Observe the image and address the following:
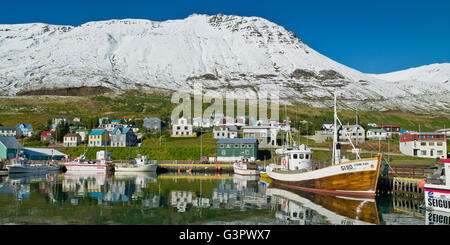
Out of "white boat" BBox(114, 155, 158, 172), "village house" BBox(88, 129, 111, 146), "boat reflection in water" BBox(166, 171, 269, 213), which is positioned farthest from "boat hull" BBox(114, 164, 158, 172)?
"boat reflection in water" BBox(166, 171, 269, 213)

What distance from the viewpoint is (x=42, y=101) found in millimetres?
178000

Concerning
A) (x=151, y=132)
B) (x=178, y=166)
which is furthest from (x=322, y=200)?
(x=151, y=132)

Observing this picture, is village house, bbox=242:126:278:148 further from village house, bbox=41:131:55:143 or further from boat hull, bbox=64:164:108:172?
village house, bbox=41:131:55:143

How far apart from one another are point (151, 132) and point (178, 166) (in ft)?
116

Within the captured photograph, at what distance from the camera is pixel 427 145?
80188 millimetres

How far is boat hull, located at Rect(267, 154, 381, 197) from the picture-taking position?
32.5 meters

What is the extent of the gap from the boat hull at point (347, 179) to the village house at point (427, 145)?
52658 mm

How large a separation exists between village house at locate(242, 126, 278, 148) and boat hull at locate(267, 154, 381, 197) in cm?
5390

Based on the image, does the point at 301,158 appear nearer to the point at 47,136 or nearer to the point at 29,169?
the point at 29,169

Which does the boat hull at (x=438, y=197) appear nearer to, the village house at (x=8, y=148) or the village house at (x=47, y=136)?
the village house at (x=8, y=148)

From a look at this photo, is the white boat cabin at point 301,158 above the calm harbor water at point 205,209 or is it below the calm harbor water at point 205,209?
above

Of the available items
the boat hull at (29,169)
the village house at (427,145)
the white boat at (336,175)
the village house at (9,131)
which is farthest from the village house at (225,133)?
Result: the village house at (9,131)

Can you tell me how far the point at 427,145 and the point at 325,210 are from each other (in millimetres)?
64026

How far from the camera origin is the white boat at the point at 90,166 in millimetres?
73750
